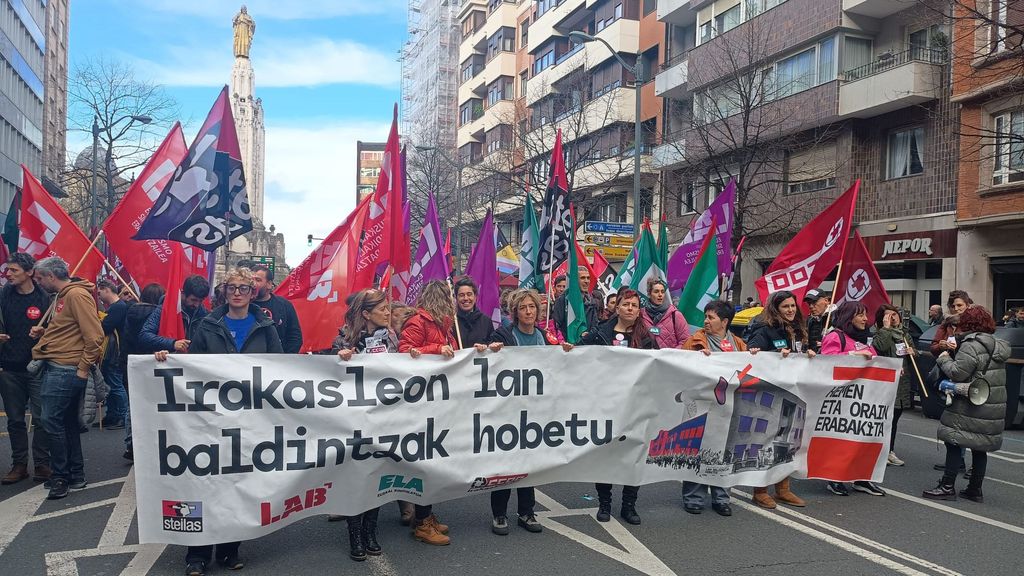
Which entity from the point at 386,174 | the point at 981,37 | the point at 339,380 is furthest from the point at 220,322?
the point at 981,37

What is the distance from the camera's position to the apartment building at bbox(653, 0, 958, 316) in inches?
781

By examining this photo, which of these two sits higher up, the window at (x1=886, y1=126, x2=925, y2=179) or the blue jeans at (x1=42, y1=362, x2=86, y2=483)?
the window at (x1=886, y1=126, x2=925, y2=179)

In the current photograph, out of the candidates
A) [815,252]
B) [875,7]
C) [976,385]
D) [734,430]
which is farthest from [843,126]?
[734,430]

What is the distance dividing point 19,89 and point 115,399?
122 ft

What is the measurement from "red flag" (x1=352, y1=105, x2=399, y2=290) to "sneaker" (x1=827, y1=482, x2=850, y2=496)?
4.29 metres

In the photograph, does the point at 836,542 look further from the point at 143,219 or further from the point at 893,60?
the point at 893,60

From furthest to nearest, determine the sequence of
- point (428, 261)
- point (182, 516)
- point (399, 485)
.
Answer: point (428, 261) → point (399, 485) → point (182, 516)

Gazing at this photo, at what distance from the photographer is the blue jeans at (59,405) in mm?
6281

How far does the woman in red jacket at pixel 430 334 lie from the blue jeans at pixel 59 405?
2.85m

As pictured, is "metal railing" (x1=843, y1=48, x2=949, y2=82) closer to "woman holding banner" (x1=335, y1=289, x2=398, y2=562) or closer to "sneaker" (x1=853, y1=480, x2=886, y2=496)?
"sneaker" (x1=853, y1=480, x2=886, y2=496)

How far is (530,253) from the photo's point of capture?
10.2 meters

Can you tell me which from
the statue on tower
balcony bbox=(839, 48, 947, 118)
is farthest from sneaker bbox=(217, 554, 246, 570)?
the statue on tower

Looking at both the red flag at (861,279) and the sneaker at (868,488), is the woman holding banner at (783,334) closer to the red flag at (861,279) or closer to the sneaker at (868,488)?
Answer: the sneaker at (868,488)

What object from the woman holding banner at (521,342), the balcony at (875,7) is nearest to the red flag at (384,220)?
the woman holding banner at (521,342)
